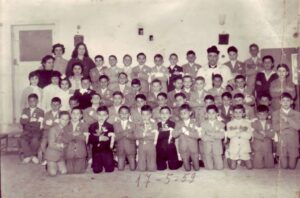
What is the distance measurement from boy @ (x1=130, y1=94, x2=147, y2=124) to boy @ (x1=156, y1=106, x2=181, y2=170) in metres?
0.20

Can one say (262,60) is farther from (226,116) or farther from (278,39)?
(226,116)

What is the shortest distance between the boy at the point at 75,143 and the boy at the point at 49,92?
0.48 m

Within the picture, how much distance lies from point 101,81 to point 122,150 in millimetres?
767

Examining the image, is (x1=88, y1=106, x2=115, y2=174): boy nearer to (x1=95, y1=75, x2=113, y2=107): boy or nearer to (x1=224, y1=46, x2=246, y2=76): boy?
(x1=95, y1=75, x2=113, y2=107): boy

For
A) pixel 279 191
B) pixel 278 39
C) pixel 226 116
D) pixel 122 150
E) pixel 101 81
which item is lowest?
pixel 279 191

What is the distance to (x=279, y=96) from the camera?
353cm

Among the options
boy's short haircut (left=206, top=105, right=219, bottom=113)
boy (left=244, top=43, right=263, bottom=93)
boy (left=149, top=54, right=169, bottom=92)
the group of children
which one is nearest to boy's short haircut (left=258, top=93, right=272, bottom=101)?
the group of children

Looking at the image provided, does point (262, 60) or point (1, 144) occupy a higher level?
point (262, 60)

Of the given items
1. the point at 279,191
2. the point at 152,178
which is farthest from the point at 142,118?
the point at 279,191

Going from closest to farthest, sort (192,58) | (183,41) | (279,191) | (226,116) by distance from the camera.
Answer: (279,191) < (226,116) < (192,58) < (183,41)

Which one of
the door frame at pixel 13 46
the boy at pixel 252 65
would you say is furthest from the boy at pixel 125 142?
the door frame at pixel 13 46

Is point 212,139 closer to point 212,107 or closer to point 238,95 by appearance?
point 212,107

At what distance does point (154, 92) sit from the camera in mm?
3611

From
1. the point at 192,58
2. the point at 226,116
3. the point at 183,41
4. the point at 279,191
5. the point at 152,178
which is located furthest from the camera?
the point at 183,41
